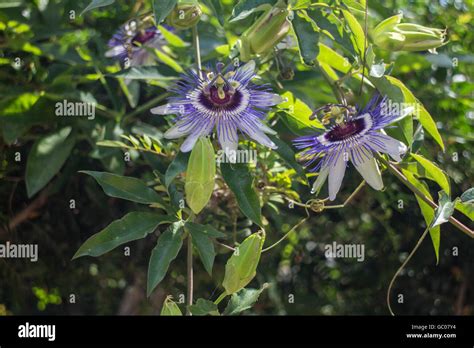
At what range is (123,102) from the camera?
1.83 meters

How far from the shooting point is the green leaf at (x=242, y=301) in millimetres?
1308

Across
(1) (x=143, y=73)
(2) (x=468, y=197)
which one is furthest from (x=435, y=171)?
(1) (x=143, y=73)

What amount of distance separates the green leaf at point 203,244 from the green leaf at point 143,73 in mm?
371

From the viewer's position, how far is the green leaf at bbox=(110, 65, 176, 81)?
1535mm

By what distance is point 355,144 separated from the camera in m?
1.32

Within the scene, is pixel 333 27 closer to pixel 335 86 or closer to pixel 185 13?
pixel 335 86

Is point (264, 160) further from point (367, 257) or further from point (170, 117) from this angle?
point (367, 257)

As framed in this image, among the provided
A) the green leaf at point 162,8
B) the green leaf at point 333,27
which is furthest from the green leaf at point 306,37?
the green leaf at point 162,8

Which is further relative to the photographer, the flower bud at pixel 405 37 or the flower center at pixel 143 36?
the flower center at pixel 143 36

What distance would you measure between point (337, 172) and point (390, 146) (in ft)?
0.34

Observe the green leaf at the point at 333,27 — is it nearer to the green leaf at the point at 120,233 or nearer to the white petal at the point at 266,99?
the white petal at the point at 266,99

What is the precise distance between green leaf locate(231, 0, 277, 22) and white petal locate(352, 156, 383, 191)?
0.32 meters

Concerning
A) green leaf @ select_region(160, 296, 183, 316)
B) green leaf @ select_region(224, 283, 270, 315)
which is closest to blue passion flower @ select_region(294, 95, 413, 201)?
green leaf @ select_region(224, 283, 270, 315)

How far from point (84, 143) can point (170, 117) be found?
0.46 m
